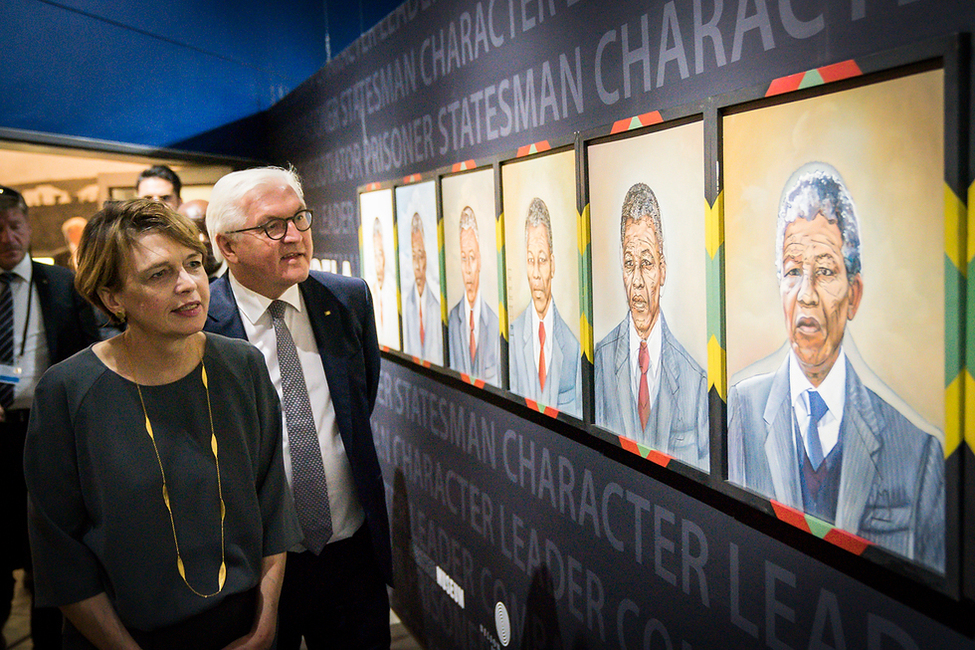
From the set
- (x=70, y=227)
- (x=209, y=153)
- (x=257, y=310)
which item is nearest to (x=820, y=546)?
(x=257, y=310)

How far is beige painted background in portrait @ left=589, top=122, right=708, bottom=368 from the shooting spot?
1.47 metres

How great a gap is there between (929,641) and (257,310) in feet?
5.82

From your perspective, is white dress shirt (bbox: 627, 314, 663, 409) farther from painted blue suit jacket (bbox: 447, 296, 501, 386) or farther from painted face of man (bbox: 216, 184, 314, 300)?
painted face of man (bbox: 216, 184, 314, 300)

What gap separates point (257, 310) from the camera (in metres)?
2.11

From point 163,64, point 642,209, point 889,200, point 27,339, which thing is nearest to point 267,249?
point 642,209

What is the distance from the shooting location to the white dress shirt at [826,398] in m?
1.17

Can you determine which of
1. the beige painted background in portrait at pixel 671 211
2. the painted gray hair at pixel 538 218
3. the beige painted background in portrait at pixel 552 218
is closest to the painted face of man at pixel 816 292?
the beige painted background in portrait at pixel 671 211

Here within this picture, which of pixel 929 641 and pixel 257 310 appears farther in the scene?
pixel 257 310

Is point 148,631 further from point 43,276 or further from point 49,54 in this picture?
point 49,54

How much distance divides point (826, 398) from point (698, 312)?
0.35m

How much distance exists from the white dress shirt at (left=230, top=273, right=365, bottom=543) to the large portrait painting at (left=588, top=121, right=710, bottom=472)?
82 centimetres

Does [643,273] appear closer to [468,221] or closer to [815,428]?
[815,428]

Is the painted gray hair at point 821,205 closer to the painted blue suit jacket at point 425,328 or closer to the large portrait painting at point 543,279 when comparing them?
the large portrait painting at point 543,279

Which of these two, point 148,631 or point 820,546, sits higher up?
point 820,546
